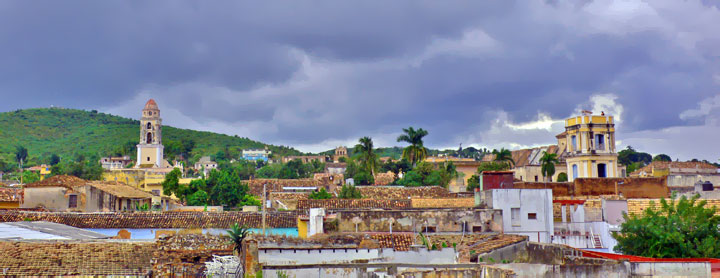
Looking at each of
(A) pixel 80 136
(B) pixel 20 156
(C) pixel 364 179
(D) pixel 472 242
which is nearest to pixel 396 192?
(C) pixel 364 179

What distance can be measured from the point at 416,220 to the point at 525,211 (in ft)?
18.3

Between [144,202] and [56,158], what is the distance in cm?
8968

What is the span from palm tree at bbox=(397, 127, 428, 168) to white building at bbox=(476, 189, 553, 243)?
5019 centimetres

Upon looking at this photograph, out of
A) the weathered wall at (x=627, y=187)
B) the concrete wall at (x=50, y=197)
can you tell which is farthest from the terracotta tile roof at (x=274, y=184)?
the weathered wall at (x=627, y=187)

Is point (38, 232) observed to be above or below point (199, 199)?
below

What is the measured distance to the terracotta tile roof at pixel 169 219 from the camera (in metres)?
36.5

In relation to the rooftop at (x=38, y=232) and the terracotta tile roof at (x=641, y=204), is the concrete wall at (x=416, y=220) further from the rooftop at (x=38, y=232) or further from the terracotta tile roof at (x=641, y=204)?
the rooftop at (x=38, y=232)

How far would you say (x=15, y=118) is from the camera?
16962cm

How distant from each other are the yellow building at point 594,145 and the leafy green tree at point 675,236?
28.2 meters

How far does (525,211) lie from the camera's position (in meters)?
34.6

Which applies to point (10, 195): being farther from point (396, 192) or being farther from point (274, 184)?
point (274, 184)

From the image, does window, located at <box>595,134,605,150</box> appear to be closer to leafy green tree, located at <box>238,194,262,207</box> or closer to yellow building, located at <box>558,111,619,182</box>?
yellow building, located at <box>558,111,619,182</box>

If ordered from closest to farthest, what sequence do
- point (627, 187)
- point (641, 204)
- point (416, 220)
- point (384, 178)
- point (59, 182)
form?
1. point (416, 220)
2. point (641, 204)
3. point (627, 187)
4. point (59, 182)
5. point (384, 178)

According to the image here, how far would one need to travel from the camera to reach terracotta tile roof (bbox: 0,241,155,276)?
19.7 meters
